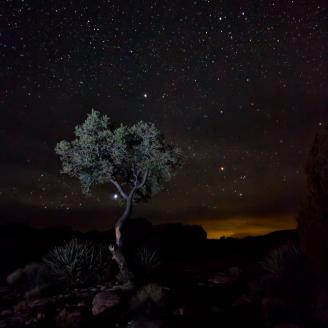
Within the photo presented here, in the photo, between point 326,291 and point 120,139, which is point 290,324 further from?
point 120,139

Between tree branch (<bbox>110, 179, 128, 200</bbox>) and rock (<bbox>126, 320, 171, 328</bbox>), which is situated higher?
tree branch (<bbox>110, 179, 128, 200</bbox>)

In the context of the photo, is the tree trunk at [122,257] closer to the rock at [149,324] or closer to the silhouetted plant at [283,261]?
the rock at [149,324]

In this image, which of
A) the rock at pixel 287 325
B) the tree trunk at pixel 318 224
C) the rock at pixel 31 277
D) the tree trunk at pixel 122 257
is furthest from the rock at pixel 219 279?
the rock at pixel 31 277

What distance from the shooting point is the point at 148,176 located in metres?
18.0

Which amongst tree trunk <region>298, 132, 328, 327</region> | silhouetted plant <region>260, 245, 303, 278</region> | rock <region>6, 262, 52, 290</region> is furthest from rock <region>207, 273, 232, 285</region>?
rock <region>6, 262, 52, 290</region>

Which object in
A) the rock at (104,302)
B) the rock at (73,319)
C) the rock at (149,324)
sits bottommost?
the rock at (149,324)

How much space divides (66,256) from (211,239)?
82.8 ft

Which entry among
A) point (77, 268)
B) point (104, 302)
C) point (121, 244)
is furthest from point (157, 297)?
point (77, 268)

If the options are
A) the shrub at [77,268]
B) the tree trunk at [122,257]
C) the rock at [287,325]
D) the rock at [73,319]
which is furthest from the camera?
the shrub at [77,268]

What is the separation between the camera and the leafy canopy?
16.9 m

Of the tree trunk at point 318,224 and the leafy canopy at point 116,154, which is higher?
the leafy canopy at point 116,154

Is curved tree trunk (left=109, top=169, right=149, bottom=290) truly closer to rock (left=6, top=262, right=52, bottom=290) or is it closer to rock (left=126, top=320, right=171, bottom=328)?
rock (left=6, top=262, right=52, bottom=290)

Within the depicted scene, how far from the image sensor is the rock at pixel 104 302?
483 inches

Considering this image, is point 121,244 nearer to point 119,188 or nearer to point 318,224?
point 119,188
